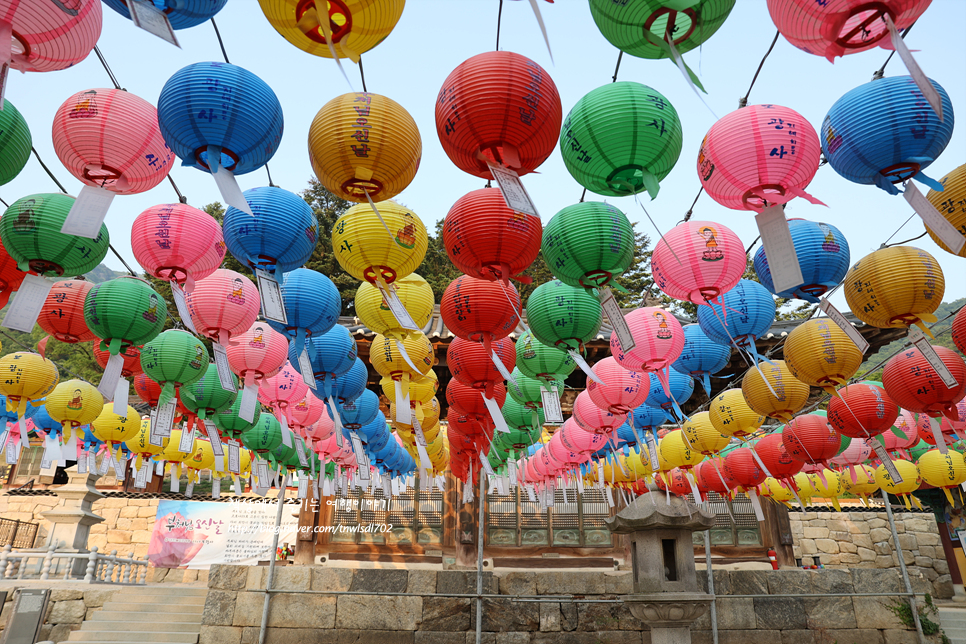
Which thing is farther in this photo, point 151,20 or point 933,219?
point 933,219

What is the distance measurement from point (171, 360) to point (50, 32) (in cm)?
289

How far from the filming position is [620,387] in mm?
4938

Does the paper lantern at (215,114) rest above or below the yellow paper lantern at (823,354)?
above

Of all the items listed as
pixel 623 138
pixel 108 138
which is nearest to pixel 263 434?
pixel 108 138

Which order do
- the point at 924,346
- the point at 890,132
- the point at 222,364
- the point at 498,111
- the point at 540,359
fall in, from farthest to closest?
the point at 540,359, the point at 222,364, the point at 924,346, the point at 890,132, the point at 498,111

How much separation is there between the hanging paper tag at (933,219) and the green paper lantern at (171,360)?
4.83 m

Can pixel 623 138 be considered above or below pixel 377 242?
above

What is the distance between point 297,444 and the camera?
6.31 m

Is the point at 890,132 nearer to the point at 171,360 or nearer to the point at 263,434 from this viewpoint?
the point at 171,360

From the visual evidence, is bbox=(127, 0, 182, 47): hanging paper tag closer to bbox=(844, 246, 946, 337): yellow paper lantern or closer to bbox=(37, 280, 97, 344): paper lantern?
bbox=(37, 280, 97, 344): paper lantern

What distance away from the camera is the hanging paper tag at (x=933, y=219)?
2.29 meters

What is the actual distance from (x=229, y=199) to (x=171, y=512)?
1492 cm

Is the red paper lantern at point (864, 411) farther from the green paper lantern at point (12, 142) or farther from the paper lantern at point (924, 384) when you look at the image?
the green paper lantern at point (12, 142)

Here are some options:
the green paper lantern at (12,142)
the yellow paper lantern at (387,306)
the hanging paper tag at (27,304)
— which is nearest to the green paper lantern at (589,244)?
the yellow paper lantern at (387,306)
